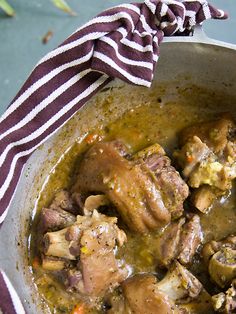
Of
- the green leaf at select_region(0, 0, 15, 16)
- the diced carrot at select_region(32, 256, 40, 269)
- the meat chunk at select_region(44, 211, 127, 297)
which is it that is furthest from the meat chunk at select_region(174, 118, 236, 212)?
the green leaf at select_region(0, 0, 15, 16)

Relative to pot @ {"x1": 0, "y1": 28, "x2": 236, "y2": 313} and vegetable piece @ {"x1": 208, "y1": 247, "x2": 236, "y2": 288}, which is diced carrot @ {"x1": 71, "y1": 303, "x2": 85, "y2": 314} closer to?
pot @ {"x1": 0, "y1": 28, "x2": 236, "y2": 313}

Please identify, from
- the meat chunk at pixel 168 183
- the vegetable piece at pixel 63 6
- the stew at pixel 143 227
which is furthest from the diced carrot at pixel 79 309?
the vegetable piece at pixel 63 6

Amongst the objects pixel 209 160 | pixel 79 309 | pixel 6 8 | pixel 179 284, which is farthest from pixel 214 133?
pixel 6 8

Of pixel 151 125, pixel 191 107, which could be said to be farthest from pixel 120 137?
pixel 191 107

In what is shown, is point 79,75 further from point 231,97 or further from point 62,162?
point 231,97

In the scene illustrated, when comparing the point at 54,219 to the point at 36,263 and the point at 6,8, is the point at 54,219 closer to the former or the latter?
the point at 36,263
